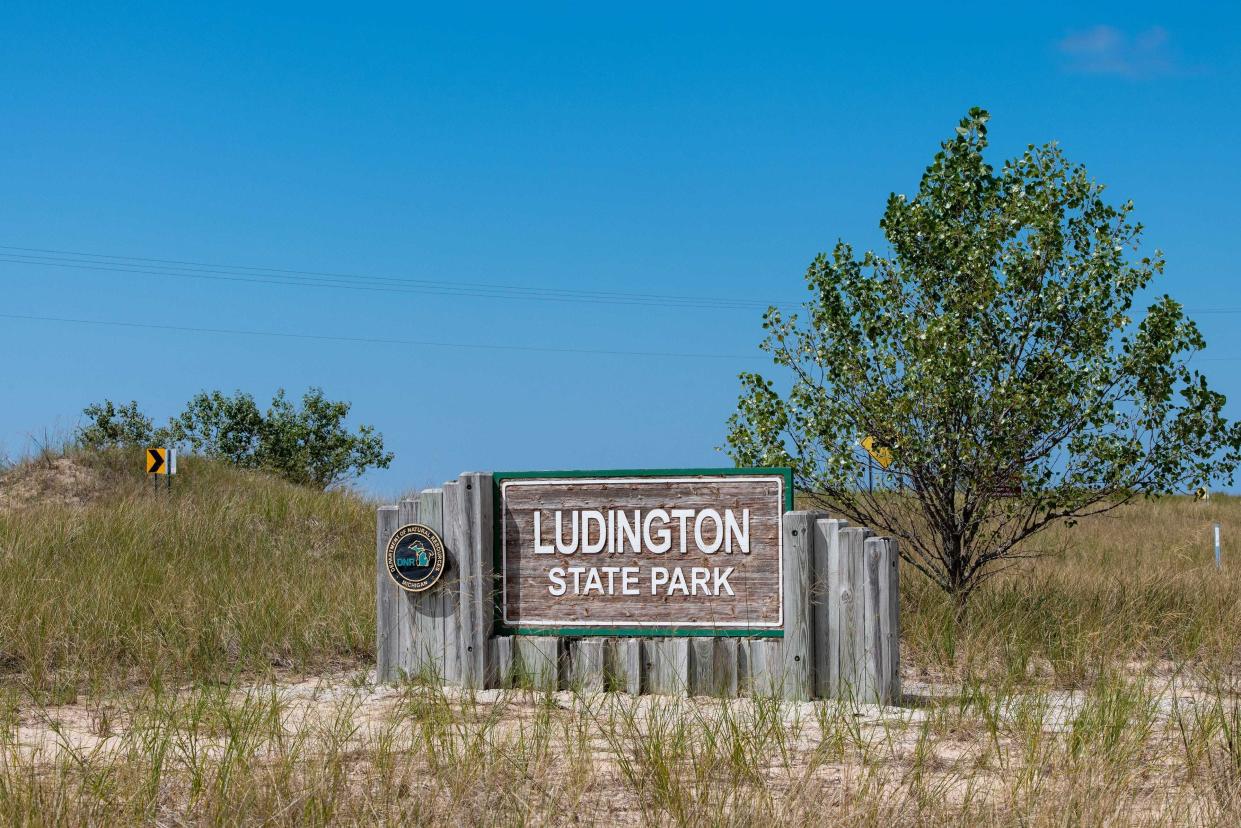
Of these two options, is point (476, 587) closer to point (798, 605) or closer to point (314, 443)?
point (798, 605)

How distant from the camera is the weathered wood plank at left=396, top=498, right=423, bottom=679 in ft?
29.1

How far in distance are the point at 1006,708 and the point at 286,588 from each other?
6873 millimetres

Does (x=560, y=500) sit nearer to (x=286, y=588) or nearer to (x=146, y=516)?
(x=286, y=588)

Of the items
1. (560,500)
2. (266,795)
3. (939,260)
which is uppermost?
(939,260)

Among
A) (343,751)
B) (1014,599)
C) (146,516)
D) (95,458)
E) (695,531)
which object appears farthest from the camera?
(95,458)

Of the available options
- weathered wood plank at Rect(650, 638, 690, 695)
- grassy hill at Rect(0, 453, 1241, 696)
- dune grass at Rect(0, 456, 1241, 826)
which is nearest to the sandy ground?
dune grass at Rect(0, 456, 1241, 826)

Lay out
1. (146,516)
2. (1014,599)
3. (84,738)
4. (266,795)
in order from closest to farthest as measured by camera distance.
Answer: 1. (266,795)
2. (84,738)
3. (1014,599)
4. (146,516)

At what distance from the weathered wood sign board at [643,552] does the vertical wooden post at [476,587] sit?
4.2 inches

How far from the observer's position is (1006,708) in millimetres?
7422

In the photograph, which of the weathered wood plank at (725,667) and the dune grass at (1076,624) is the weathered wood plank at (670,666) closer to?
the weathered wood plank at (725,667)

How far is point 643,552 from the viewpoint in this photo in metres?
8.45

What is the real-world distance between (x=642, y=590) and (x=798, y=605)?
114cm

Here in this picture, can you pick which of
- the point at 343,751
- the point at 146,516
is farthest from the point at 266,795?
the point at 146,516

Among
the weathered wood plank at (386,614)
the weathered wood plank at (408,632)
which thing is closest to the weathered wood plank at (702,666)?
the weathered wood plank at (408,632)
